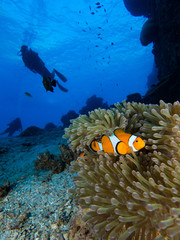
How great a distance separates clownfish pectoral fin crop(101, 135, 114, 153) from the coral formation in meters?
0.08

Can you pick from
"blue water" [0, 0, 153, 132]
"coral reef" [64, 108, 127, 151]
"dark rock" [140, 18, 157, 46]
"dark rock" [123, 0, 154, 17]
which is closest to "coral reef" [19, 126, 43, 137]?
"coral reef" [64, 108, 127, 151]

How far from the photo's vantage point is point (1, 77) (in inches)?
2498

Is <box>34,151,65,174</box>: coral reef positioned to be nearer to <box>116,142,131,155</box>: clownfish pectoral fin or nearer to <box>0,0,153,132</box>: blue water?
<box>116,142,131,155</box>: clownfish pectoral fin

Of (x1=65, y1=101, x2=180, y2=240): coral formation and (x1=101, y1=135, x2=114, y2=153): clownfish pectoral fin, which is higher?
(x1=101, y1=135, x2=114, y2=153): clownfish pectoral fin

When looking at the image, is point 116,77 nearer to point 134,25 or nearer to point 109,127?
point 134,25

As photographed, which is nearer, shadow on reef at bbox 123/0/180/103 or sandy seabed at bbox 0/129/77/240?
sandy seabed at bbox 0/129/77/240

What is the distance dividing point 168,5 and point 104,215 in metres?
9.99

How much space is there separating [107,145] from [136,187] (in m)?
0.56

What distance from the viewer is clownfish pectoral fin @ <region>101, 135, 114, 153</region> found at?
185cm

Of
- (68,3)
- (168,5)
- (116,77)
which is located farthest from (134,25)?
(116,77)

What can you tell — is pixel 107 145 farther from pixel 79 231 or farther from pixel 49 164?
pixel 49 164

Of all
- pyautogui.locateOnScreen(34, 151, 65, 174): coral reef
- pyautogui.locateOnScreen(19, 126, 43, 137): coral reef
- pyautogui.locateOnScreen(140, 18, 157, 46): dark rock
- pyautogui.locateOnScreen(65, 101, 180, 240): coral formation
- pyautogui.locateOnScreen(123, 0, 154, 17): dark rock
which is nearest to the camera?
pyautogui.locateOnScreen(65, 101, 180, 240): coral formation

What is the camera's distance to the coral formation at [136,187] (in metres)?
1.33

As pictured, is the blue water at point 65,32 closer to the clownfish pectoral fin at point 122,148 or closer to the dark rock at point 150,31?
the dark rock at point 150,31
